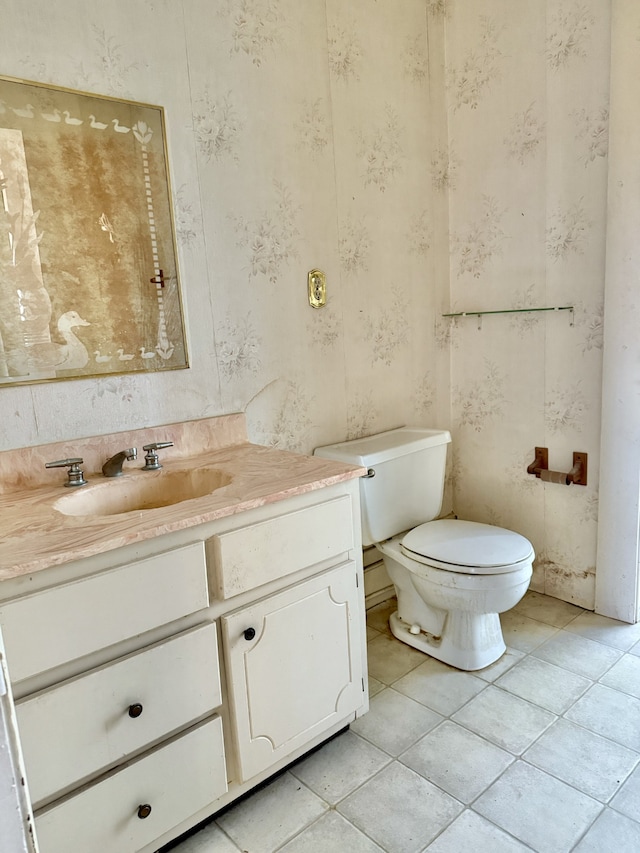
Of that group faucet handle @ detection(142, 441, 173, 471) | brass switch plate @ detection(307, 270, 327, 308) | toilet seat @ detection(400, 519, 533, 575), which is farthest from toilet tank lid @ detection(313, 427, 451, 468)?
faucet handle @ detection(142, 441, 173, 471)

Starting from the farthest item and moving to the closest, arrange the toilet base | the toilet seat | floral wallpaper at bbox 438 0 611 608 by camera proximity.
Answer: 1. floral wallpaper at bbox 438 0 611 608
2. the toilet base
3. the toilet seat

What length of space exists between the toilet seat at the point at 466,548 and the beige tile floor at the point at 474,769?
1.29ft

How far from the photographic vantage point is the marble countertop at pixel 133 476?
1.00 m

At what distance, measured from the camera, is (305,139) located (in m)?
1.86

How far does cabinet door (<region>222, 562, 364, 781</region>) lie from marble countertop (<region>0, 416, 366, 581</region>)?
25 centimetres

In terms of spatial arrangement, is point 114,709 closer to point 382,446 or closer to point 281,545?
point 281,545

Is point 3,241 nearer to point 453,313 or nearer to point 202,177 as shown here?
point 202,177

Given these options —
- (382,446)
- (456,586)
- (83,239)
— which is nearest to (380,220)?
(382,446)

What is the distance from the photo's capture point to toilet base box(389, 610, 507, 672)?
5.97 ft

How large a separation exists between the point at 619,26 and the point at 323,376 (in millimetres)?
1434

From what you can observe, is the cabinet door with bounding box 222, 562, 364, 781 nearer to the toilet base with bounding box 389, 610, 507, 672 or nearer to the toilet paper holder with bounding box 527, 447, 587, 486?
the toilet base with bounding box 389, 610, 507, 672

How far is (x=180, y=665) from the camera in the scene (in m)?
1.15

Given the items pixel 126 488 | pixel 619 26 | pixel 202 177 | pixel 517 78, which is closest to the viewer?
pixel 126 488

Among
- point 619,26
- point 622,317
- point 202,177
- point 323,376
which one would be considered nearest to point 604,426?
point 622,317
